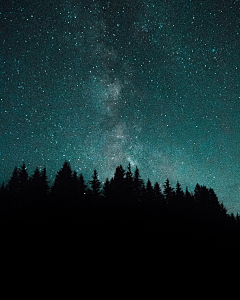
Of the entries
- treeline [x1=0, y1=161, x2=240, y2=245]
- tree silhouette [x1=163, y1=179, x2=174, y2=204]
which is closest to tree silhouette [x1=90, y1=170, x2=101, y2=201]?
treeline [x1=0, y1=161, x2=240, y2=245]

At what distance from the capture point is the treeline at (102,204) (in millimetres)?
31984

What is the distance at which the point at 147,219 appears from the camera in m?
35.1

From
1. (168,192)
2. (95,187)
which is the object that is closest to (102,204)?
(95,187)

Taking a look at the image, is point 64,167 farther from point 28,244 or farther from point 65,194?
point 28,244

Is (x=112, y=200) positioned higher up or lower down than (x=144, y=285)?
higher up

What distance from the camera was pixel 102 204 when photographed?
132ft

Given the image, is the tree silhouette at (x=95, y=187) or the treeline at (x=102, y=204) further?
the tree silhouette at (x=95, y=187)

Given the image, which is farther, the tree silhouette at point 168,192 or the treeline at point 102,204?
the tree silhouette at point 168,192

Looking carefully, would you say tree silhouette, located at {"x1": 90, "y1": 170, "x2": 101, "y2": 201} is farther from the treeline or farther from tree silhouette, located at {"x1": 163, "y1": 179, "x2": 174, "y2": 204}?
tree silhouette, located at {"x1": 163, "y1": 179, "x2": 174, "y2": 204}

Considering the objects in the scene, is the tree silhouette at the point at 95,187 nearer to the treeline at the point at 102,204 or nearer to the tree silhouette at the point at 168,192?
the treeline at the point at 102,204

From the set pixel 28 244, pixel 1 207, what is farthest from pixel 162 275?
pixel 1 207

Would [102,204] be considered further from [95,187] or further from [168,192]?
[168,192]

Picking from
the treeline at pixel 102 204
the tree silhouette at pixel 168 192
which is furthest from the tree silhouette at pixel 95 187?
the tree silhouette at pixel 168 192

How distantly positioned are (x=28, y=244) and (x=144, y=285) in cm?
1388
